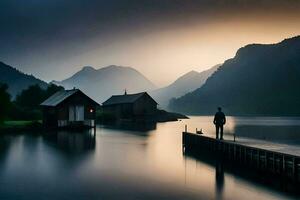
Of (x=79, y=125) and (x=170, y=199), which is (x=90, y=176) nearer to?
(x=170, y=199)

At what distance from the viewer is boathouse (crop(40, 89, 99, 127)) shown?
7426 centimetres

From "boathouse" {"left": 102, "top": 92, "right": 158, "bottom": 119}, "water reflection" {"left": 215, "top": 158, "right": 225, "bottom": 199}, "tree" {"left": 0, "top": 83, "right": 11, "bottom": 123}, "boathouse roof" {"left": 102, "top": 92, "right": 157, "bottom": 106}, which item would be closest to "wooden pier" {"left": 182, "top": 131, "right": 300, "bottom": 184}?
"water reflection" {"left": 215, "top": 158, "right": 225, "bottom": 199}

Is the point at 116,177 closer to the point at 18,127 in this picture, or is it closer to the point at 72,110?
the point at 18,127

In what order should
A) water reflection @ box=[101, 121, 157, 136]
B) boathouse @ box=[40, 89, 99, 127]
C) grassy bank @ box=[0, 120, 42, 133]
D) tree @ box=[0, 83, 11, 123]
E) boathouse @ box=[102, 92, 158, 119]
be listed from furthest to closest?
boathouse @ box=[102, 92, 158, 119]
water reflection @ box=[101, 121, 157, 136]
boathouse @ box=[40, 89, 99, 127]
tree @ box=[0, 83, 11, 123]
grassy bank @ box=[0, 120, 42, 133]

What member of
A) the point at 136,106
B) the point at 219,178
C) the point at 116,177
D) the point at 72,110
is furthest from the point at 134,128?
the point at 219,178

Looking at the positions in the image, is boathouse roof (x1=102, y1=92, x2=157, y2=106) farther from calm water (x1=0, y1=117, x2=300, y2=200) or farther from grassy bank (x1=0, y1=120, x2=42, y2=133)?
calm water (x1=0, y1=117, x2=300, y2=200)

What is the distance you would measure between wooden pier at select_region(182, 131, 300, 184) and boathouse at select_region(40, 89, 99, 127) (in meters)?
34.9

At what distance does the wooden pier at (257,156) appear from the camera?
25.7 meters

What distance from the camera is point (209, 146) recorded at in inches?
1700

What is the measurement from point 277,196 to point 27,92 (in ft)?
298

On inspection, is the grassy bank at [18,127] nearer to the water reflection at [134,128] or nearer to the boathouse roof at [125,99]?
the water reflection at [134,128]

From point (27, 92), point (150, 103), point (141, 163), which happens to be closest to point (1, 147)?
point (141, 163)

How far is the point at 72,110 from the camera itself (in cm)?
7500

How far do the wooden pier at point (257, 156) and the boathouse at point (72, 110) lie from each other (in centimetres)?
3490
